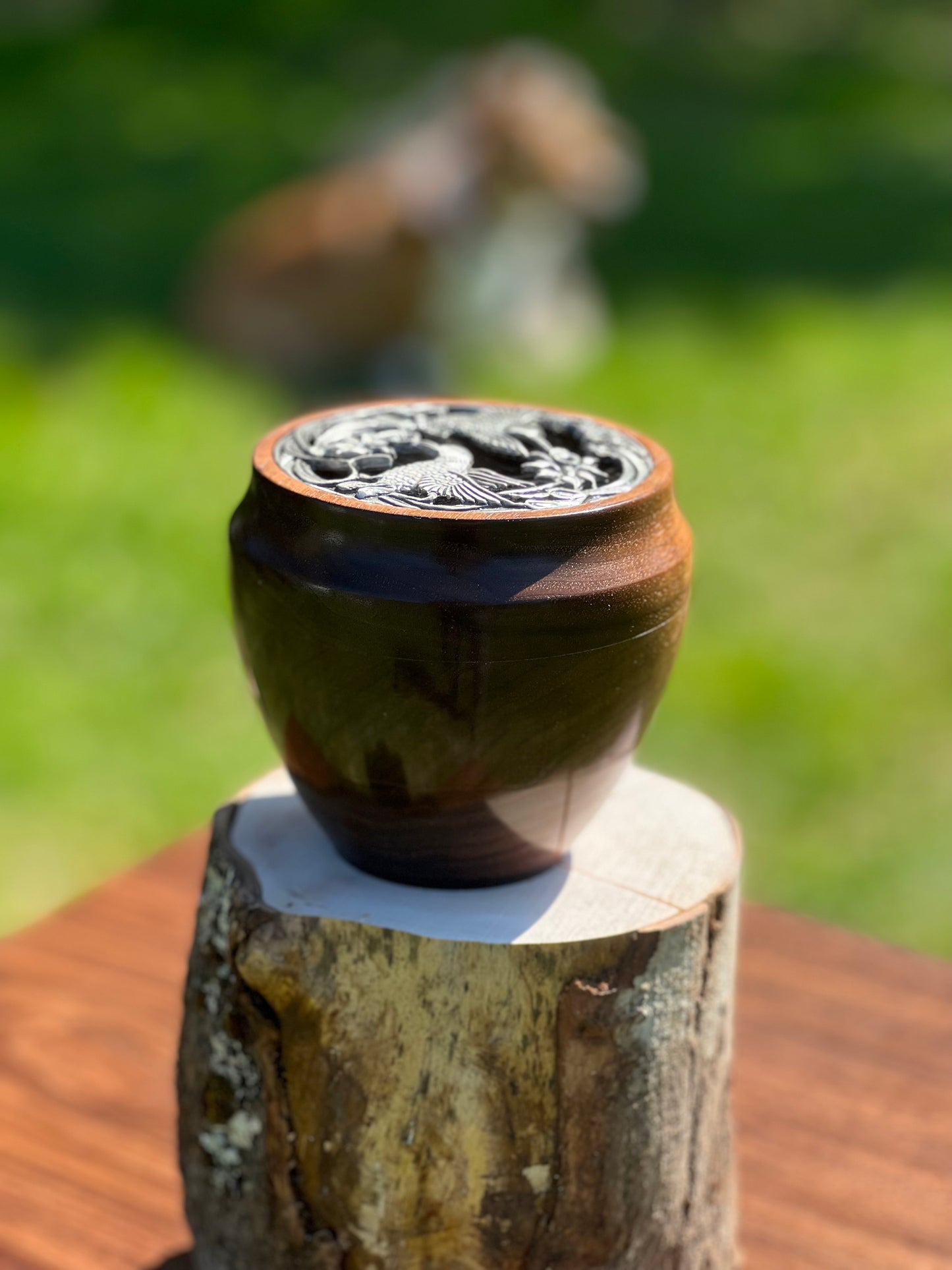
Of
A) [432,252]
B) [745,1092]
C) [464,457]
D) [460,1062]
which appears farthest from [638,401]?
[460,1062]

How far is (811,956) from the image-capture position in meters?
1.76

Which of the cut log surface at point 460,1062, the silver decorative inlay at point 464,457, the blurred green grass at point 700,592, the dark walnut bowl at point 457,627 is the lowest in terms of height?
the blurred green grass at point 700,592

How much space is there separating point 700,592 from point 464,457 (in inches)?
73.9

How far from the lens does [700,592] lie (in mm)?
2953

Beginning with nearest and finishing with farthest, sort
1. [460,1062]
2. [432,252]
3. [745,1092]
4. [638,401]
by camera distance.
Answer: [460,1062], [745,1092], [432,252], [638,401]

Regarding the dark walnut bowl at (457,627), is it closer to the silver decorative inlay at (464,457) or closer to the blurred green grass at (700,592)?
the silver decorative inlay at (464,457)

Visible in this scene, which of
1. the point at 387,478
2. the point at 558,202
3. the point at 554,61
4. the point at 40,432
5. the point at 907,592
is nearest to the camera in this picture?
the point at 387,478

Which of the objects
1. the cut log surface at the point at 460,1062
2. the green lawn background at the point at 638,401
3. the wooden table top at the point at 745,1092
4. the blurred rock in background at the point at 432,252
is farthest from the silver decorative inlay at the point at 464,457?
the blurred rock in background at the point at 432,252

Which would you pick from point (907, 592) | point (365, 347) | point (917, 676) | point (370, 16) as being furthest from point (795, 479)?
point (370, 16)

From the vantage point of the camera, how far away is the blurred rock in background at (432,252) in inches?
142

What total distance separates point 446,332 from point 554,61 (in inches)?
48.2

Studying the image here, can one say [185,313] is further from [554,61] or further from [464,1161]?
[464,1161]

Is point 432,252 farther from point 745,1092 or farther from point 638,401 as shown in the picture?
point 745,1092

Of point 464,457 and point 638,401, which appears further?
point 638,401
